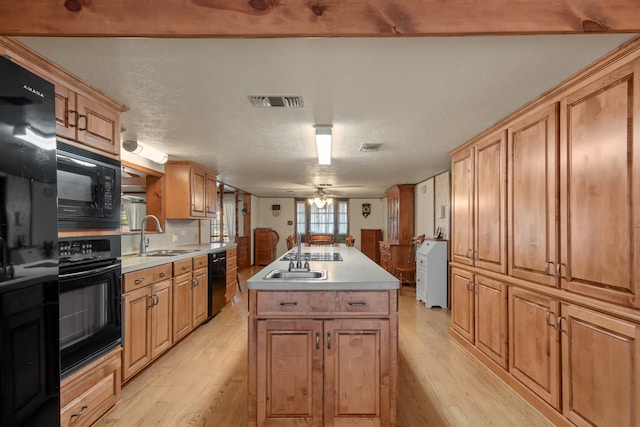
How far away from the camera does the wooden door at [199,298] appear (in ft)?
12.2

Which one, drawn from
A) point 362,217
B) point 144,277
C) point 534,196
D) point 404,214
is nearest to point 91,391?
point 144,277

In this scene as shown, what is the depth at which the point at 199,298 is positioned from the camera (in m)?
3.89

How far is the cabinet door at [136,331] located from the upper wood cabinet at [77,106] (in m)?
1.13

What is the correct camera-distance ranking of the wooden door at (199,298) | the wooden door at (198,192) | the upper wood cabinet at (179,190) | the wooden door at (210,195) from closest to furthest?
the wooden door at (199,298) → the upper wood cabinet at (179,190) → the wooden door at (198,192) → the wooden door at (210,195)

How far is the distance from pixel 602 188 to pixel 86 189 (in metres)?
2.96

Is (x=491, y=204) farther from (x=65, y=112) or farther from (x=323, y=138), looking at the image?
(x=65, y=112)

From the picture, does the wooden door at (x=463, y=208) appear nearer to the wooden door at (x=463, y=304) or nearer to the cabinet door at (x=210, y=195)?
the wooden door at (x=463, y=304)

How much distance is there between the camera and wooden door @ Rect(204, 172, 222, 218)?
5035 mm

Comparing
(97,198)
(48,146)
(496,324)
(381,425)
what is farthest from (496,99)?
(97,198)

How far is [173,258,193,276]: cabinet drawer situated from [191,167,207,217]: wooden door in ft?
3.45

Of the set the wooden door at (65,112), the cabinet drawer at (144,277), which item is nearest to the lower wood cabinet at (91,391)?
the cabinet drawer at (144,277)

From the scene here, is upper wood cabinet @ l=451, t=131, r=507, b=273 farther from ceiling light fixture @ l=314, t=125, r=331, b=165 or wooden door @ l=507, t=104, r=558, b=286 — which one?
ceiling light fixture @ l=314, t=125, r=331, b=165

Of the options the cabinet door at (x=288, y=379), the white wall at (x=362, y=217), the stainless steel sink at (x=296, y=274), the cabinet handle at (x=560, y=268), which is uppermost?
the white wall at (x=362, y=217)

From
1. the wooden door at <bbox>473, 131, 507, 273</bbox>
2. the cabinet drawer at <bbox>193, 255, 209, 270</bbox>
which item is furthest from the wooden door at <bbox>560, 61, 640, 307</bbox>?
the cabinet drawer at <bbox>193, 255, 209, 270</bbox>
